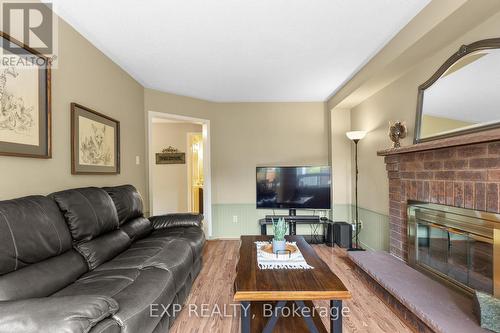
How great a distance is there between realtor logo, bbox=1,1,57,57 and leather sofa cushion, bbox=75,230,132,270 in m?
1.42

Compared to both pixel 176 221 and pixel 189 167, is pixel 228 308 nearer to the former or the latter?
pixel 176 221

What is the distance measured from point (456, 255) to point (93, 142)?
347cm

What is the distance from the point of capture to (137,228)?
2414 mm

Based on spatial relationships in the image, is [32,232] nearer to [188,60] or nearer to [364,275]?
[188,60]

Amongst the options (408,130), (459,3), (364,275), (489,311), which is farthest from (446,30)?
(364,275)

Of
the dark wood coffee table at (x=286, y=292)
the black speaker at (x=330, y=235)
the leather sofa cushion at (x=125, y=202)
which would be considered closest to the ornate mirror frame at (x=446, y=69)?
the dark wood coffee table at (x=286, y=292)

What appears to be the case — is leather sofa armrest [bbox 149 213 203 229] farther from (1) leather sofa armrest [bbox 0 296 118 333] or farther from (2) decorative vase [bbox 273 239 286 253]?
(1) leather sofa armrest [bbox 0 296 118 333]

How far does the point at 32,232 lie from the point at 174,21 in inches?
72.0

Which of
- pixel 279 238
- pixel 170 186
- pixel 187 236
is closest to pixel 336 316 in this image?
pixel 279 238

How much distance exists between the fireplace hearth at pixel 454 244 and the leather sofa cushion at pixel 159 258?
2.15 m

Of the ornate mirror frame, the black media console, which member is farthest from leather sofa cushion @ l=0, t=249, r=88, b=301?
the ornate mirror frame

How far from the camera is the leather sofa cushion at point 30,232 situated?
3.93ft

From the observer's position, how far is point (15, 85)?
5.13 ft

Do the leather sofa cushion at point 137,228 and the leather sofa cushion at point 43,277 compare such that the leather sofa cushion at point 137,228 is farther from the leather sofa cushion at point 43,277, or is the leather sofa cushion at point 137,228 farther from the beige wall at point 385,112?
the beige wall at point 385,112
